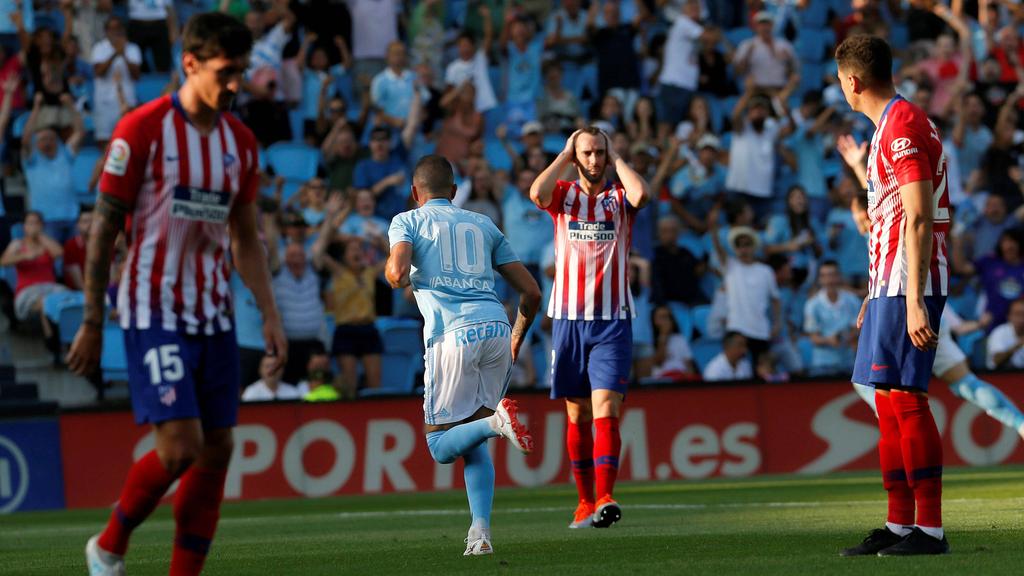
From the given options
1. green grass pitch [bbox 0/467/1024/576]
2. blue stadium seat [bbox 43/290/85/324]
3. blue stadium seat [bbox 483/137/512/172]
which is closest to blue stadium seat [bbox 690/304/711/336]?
blue stadium seat [bbox 483/137/512/172]

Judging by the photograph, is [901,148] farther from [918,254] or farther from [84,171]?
[84,171]

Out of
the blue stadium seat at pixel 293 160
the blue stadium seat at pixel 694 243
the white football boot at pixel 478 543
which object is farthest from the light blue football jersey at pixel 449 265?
the blue stadium seat at pixel 293 160

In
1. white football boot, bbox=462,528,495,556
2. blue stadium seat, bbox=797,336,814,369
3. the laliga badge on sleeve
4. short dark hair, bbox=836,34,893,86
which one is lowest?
blue stadium seat, bbox=797,336,814,369

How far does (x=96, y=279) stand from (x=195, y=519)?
3.24 feet

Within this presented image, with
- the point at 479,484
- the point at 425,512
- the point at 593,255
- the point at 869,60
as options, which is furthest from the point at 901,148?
the point at 425,512

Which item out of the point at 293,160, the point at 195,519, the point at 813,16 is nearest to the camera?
the point at 195,519

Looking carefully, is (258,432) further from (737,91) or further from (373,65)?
(737,91)

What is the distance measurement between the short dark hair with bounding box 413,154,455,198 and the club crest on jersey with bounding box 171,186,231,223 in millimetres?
2333

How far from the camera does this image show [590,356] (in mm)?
10023

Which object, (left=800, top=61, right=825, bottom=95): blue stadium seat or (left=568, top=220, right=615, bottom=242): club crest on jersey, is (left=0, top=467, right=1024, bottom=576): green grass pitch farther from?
(left=800, top=61, right=825, bottom=95): blue stadium seat

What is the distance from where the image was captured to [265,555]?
26.8ft

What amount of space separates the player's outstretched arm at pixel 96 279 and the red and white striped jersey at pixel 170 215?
0.20 feet

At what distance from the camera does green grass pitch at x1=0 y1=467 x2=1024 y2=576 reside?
6.70m

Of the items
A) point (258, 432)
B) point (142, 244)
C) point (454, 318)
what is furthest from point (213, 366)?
point (258, 432)
